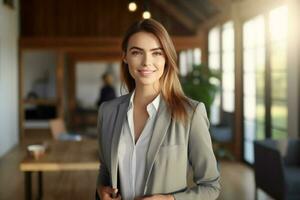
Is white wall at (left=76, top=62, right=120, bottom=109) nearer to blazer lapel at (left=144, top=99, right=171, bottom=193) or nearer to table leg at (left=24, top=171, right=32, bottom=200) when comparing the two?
table leg at (left=24, top=171, right=32, bottom=200)

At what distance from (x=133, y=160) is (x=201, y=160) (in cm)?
19

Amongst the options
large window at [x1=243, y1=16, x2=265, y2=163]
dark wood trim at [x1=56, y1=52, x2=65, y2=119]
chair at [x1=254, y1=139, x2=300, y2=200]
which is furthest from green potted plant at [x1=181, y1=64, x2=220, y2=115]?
dark wood trim at [x1=56, y1=52, x2=65, y2=119]

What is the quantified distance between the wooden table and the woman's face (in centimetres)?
230

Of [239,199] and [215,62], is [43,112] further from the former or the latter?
[239,199]

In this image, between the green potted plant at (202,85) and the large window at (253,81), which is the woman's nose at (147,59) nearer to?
the large window at (253,81)

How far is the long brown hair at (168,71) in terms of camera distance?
1.20 metres

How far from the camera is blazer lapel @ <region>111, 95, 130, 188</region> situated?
3.97 ft

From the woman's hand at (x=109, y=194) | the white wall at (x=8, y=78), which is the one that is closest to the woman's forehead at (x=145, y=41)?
the woman's hand at (x=109, y=194)

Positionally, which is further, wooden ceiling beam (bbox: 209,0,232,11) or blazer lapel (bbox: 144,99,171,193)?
wooden ceiling beam (bbox: 209,0,232,11)

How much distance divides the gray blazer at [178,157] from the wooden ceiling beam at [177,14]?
911 centimetres

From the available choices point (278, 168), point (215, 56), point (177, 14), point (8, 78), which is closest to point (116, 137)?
point (278, 168)

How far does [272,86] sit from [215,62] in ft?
10.7

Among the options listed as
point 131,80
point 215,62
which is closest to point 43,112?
point 215,62

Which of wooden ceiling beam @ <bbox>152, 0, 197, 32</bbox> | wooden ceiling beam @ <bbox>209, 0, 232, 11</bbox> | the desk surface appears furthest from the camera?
wooden ceiling beam @ <bbox>152, 0, 197, 32</bbox>
